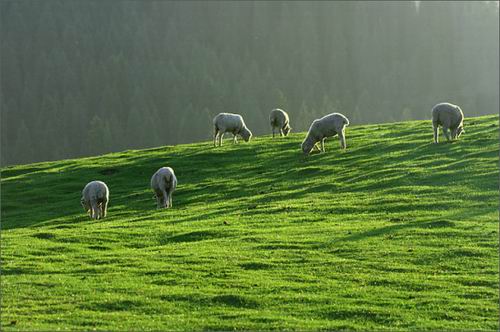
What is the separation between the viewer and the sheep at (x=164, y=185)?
38.2 metres

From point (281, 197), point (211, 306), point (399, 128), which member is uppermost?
point (399, 128)

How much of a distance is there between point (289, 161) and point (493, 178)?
1380 cm

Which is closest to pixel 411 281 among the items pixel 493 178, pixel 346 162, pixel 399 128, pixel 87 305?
pixel 87 305

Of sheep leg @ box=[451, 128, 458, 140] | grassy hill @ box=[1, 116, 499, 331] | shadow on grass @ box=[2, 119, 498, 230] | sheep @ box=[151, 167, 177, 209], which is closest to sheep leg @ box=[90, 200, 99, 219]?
shadow on grass @ box=[2, 119, 498, 230]

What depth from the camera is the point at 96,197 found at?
37500mm

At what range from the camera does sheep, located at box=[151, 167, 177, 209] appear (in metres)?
38.2

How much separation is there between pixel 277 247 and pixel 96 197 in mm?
12848

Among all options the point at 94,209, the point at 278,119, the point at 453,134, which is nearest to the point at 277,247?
the point at 94,209

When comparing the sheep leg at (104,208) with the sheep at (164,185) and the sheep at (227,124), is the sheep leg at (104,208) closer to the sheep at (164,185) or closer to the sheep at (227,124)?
the sheep at (164,185)

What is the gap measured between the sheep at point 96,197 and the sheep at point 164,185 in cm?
219

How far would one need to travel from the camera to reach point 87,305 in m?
20.7

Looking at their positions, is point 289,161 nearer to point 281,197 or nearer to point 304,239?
point 281,197

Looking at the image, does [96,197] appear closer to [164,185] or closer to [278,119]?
[164,185]

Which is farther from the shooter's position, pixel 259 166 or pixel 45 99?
pixel 45 99
